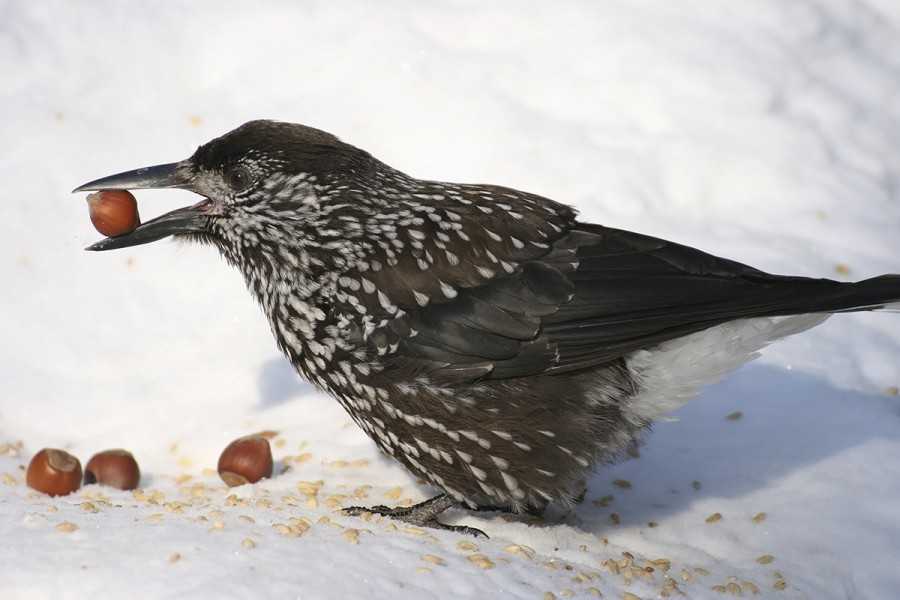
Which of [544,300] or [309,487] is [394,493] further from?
[544,300]

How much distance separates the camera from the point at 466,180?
6.33m

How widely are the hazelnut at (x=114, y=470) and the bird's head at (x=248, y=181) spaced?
0.91 metres

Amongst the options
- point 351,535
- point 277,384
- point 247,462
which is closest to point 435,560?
point 351,535

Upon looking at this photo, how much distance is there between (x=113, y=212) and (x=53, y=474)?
1.07 metres

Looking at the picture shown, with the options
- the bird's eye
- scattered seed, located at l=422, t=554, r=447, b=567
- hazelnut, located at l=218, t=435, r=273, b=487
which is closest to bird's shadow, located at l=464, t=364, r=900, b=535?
scattered seed, located at l=422, t=554, r=447, b=567

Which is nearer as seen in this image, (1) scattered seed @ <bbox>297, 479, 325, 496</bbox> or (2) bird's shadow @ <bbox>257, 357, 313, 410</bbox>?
(1) scattered seed @ <bbox>297, 479, 325, 496</bbox>

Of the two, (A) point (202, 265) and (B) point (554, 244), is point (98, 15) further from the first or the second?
(B) point (554, 244)

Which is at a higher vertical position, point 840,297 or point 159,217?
point 159,217

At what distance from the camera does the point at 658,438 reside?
5105mm

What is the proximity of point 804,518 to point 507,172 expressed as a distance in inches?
99.4

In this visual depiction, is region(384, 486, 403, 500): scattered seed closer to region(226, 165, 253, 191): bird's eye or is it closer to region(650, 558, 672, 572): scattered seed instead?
region(650, 558, 672, 572): scattered seed

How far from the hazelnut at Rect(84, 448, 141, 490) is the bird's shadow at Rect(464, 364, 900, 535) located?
1597 mm

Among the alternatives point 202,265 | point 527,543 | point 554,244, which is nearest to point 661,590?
point 527,543

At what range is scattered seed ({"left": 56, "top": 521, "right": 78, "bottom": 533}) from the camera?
12.3ft
